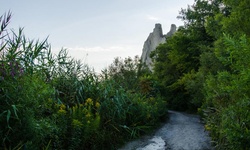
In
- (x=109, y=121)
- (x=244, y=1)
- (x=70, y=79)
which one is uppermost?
(x=244, y=1)

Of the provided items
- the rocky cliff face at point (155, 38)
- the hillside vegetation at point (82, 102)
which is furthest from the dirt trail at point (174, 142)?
the rocky cliff face at point (155, 38)

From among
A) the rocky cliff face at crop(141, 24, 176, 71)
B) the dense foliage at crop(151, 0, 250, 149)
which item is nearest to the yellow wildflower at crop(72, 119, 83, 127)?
the dense foliage at crop(151, 0, 250, 149)

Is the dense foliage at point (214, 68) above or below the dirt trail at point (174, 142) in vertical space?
above

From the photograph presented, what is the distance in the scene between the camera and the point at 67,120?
650 cm

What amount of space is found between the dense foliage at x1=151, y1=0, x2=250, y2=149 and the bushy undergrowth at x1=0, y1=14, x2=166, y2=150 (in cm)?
271

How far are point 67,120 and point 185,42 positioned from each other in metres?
17.1

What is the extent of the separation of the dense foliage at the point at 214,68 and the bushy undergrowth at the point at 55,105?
271 cm

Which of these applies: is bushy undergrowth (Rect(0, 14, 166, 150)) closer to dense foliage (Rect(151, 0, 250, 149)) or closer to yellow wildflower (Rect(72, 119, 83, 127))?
yellow wildflower (Rect(72, 119, 83, 127))

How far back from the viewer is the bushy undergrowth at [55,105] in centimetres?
498

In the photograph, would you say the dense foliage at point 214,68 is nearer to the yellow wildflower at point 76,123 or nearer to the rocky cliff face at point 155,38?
the yellow wildflower at point 76,123

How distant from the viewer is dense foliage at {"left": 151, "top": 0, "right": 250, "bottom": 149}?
18.4 ft

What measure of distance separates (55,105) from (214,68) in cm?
990

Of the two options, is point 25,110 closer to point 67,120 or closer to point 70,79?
point 67,120

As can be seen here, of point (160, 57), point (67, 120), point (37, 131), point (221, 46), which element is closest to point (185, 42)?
point (160, 57)
